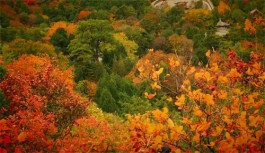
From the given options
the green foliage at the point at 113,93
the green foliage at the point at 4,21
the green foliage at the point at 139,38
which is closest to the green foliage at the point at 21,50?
the green foliage at the point at 113,93

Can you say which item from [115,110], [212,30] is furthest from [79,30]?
[212,30]

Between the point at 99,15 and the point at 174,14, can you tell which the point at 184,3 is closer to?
the point at 174,14

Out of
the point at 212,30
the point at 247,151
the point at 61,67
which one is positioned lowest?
the point at 212,30

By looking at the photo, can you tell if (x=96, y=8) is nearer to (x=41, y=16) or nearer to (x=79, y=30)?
(x=41, y=16)

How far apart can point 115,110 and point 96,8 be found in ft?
151

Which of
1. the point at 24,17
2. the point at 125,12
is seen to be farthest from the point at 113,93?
the point at 125,12

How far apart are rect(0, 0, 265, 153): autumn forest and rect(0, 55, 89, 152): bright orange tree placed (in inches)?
2.1

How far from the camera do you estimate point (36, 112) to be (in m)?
15.0

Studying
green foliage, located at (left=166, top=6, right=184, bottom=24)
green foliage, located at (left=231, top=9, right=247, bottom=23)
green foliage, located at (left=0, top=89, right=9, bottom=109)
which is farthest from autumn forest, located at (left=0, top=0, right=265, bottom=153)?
green foliage, located at (left=166, top=6, right=184, bottom=24)

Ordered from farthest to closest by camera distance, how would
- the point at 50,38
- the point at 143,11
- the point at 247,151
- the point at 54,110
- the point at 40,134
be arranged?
1. the point at 143,11
2. the point at 50,38
3. the point at 54,110
4. the point at 40,134
5. the point at 247,151

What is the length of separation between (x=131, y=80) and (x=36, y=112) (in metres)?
16.9

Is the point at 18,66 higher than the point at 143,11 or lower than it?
higher

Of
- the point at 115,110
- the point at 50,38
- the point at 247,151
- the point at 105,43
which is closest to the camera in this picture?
the point at 247,151

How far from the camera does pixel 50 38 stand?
43094mm
